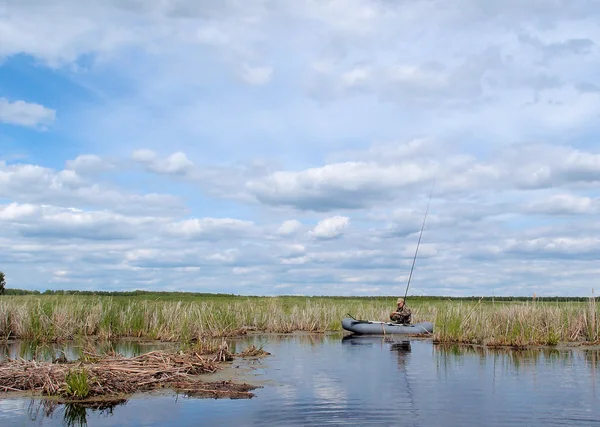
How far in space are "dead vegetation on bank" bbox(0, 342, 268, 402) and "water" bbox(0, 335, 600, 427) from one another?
51cm

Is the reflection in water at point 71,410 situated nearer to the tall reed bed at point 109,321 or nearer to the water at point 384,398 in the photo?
the water at point 384,398

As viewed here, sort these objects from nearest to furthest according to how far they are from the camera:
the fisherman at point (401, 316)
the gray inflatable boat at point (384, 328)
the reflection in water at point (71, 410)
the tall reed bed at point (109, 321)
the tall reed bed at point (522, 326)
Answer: the reflection in water at point (71, 410), the tall reed bed at point (522, 326), the tall reed bed at point (109, 321), the gray inflatable boat at point (384, 328), the fisherman at point (401, 316)

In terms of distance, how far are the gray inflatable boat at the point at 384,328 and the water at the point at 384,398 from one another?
6463 millimetres

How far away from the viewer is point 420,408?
1198 cm

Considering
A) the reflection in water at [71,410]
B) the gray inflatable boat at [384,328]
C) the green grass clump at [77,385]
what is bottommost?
the reflection in water at [71,410]

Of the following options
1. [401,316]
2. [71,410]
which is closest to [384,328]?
[401,316]

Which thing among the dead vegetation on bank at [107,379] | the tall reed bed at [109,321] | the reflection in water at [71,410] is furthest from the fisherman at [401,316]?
the reflection in water at [71,410]

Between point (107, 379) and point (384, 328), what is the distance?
1648 centimetres

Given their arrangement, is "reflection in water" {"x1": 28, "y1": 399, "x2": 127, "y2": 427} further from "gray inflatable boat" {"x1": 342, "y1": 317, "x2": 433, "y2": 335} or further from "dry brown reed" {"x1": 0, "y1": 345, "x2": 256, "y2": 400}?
"gray inflatable boat" {"x1": 342, "y1": 317, "x2": 433, "y2": 335}

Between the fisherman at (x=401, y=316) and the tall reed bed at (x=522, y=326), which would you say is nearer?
the tall reed bed at (x=522, y=326)

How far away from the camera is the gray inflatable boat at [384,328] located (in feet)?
88.9

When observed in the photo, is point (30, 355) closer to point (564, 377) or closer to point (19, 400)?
point (19, 400)

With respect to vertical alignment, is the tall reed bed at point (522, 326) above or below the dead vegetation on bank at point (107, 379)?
above

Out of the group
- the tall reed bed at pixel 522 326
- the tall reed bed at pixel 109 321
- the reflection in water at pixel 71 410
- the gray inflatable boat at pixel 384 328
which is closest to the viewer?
the reflection in water at pixel 71 410
